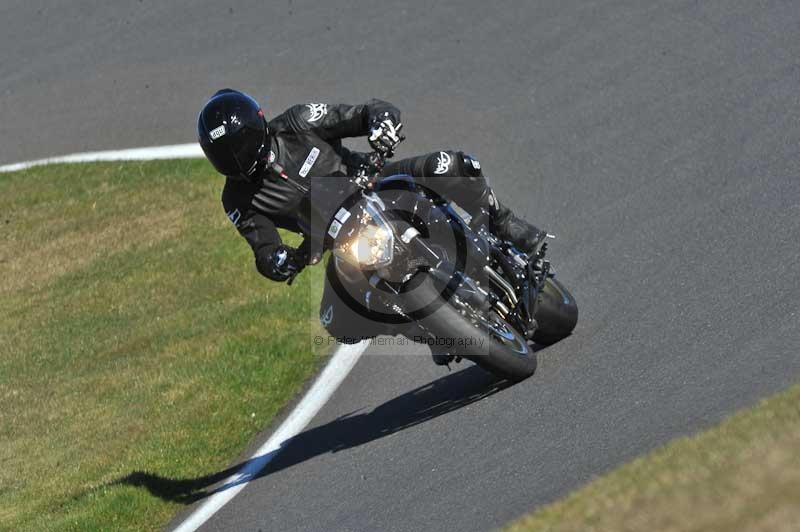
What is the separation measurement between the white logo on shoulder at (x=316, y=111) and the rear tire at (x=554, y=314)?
172 cm

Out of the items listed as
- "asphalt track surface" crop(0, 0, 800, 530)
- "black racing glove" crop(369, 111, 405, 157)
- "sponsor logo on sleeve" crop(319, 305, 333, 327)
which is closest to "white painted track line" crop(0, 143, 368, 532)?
"asphalt track surface" crop(0, 0, 800, 530)

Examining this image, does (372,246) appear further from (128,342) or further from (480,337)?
(128,342)

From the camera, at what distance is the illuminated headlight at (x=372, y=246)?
7289mm

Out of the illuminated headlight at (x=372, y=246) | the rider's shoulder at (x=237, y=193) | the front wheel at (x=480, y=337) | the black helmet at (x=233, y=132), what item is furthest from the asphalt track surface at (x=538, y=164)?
the black helmet at (x=233, y=132)

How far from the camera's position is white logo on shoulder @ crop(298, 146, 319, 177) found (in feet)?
26.2

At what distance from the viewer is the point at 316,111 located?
816 cm

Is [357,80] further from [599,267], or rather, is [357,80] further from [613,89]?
[599,267]

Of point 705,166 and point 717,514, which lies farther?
point 705,166

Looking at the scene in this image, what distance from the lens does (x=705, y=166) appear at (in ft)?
34.0

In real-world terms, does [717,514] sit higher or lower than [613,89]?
higher

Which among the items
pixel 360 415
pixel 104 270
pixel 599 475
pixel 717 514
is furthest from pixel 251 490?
pixel 104 270

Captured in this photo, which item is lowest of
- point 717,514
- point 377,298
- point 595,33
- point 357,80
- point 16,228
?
point 16,228

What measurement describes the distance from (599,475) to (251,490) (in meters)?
2.56

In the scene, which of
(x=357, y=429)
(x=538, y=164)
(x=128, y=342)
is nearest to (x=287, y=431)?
(x=357, y=429)
